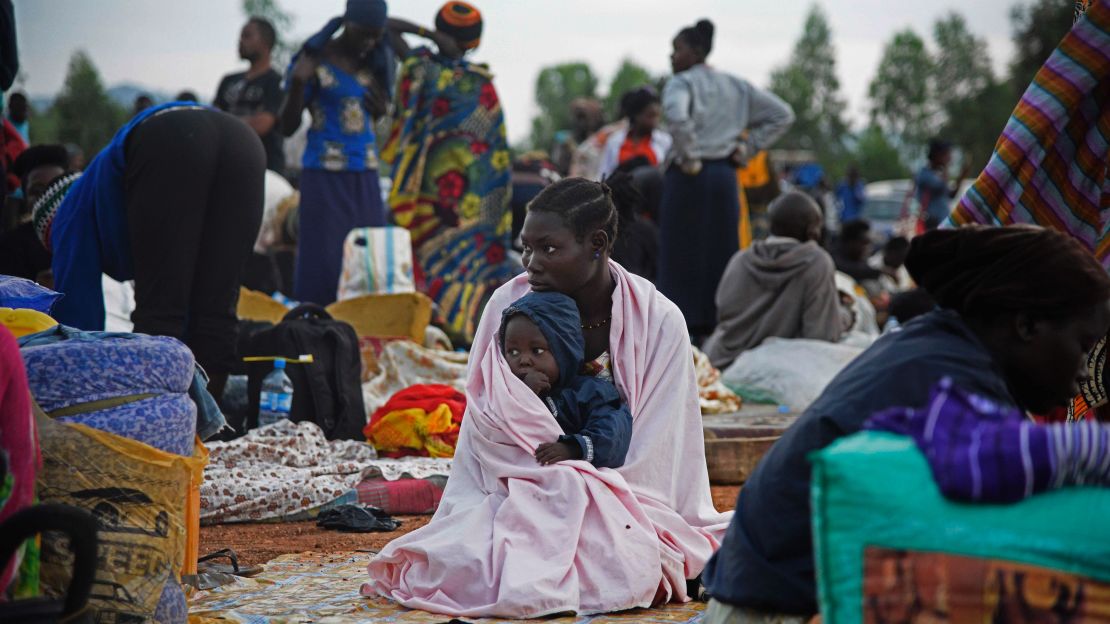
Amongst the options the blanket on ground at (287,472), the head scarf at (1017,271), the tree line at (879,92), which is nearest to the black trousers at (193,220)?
the blanket on ground at (287,472)

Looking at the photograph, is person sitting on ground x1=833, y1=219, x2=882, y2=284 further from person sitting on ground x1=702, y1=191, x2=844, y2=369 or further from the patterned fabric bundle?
the patterned fabric bundle

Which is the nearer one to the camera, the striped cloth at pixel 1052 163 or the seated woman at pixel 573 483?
the striped cloth at pixel 1052 163

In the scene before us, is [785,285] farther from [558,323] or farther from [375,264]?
[558,323]

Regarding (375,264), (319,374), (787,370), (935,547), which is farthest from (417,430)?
(935,547)

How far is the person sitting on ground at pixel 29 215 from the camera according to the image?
714 centimetres

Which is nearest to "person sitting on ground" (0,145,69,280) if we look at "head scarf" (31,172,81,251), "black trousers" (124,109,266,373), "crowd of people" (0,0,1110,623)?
"crowd of people" (0,0,1110,623)

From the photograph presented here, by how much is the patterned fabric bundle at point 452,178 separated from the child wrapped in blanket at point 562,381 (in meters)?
5.91

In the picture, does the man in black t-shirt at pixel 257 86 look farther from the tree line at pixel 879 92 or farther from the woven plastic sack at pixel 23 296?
the tree line at pixel 879 92

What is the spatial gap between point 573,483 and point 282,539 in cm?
172

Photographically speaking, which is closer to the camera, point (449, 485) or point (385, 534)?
point (449, 485)

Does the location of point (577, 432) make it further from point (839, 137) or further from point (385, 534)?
point (839, 137)

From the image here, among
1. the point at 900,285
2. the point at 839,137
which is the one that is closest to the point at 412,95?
the point at 900,285

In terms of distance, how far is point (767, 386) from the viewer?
8719mm

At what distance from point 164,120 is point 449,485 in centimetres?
204
